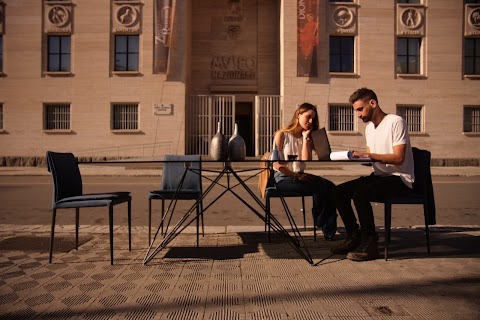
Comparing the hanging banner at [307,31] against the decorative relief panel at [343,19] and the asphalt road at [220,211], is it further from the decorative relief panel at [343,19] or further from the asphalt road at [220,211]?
the asphalt road at [220,211]

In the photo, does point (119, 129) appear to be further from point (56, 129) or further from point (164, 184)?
point (164, 184)

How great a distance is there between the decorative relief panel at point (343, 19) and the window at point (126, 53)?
1066cm

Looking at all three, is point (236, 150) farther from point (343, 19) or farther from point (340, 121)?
point (343, 19)

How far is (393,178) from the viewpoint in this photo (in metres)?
4.23

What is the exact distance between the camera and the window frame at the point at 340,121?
2231cm

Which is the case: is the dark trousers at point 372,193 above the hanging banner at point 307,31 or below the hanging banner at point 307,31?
below

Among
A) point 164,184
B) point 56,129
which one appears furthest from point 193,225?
point 56,129

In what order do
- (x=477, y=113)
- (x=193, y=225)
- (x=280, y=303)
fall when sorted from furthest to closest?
(x=477, y=113)
(x=193, y=225)
(x=280, y=303)

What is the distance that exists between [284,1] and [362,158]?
64.9ft

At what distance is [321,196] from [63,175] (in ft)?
9.89

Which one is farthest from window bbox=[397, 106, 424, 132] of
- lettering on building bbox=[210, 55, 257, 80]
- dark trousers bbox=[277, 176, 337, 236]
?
dark trousers bbox=[277, 176, 337, 236]

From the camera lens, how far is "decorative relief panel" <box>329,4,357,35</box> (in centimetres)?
2194

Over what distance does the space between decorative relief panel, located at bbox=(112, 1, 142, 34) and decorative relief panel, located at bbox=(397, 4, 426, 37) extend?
1412cm

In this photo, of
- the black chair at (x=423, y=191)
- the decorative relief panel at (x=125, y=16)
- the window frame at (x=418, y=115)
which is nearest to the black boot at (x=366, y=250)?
the black chair at (x=423, y=191)
